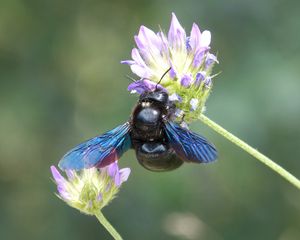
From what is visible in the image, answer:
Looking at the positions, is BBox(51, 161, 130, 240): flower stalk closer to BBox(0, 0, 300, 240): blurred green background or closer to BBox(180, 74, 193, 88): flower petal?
BBox(180, 74, 193, 88): flower petal

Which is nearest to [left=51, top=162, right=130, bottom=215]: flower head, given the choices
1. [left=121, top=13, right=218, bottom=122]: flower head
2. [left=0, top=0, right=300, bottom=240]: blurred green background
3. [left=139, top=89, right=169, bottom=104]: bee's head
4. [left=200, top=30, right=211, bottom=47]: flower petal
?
[left=139, top=89, right=169, bottom=104]: bee's head

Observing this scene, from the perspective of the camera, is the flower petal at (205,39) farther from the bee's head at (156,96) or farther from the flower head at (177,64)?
the bee's head at (156,96)

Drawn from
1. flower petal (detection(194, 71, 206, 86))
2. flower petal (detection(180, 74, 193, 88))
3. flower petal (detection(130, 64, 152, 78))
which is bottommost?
flower petal (detection(194, 71, 206, 86))

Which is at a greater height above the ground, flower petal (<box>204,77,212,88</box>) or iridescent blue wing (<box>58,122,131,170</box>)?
iridescent blue wing (<box>58,122,131,170</box>)

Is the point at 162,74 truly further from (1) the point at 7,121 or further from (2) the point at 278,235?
(1) the point at 7,121

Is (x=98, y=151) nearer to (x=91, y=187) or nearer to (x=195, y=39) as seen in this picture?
(x=91, y=187)

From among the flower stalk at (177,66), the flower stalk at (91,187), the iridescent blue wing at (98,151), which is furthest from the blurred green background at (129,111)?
the flower stalk at (177,66)
